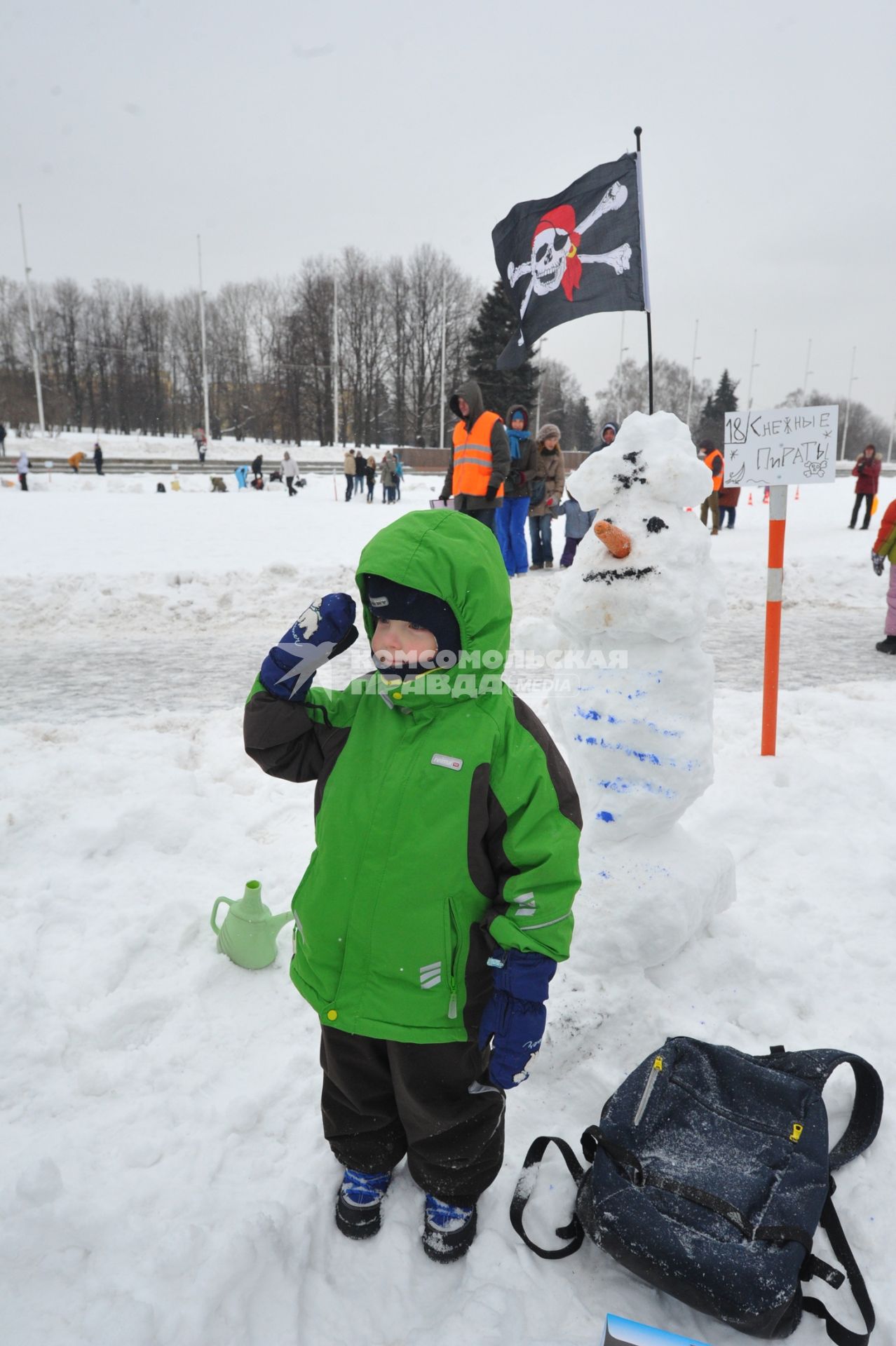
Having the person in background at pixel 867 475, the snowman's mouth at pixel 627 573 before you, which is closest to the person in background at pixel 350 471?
the person in background at pixel 867 475

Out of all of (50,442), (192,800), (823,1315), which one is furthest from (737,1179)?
(50,442)

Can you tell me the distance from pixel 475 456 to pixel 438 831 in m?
6.79

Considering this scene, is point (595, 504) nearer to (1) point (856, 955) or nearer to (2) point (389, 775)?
(2) point (389, 775)

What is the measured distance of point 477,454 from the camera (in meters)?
7.98

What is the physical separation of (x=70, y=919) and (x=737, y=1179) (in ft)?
7.94

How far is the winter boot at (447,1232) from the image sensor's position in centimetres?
193

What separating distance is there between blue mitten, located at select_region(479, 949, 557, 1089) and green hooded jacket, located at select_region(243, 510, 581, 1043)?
39 mm

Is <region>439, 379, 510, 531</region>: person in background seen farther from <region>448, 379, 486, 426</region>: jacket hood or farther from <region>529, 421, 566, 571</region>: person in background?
<region>529, 421, 566, 571</region>: person in background

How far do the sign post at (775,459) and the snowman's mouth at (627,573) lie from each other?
179 cm

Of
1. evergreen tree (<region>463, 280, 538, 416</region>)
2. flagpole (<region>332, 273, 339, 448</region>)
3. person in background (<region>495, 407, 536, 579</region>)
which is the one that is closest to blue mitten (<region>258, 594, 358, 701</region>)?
person in background (<region>495, 407, 536, 579</region>)

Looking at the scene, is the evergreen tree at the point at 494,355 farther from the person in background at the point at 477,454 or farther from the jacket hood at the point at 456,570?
the jacket hood at the point at 456,570

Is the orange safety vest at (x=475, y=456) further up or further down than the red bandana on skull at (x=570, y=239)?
further down

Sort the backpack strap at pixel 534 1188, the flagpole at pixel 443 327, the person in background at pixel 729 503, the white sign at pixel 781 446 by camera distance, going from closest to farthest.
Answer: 1. the backpack strap at pixel 534 1188
2. the white sign at pixel 781 446
3. the person in background at pixel 729 503
4. the flagpole at pixel 443 327

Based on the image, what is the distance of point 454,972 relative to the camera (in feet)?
5.84
